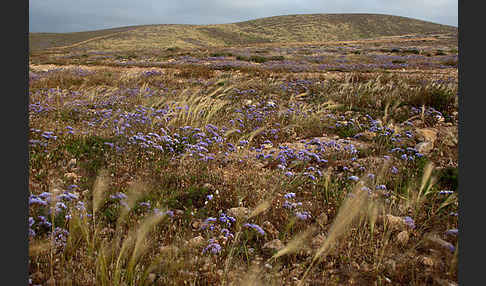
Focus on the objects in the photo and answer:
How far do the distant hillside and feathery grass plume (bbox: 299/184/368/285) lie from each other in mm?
68383

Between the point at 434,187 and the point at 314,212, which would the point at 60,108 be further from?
the point at 434,187

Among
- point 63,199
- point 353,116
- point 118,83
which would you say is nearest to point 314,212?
point 63,199

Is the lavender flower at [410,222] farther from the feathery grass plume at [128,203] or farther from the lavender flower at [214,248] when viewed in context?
the feathery grass plume at [128,203]

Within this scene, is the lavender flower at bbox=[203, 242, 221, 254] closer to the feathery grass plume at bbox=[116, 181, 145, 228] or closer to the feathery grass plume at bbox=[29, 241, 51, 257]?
the feathery grass plume at bbox=[116, 181, 145, 228]

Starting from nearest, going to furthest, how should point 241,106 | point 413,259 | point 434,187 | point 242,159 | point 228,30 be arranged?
point 413,259 → point 434,187 → point 242,159 → point 241,106 → point 228,30

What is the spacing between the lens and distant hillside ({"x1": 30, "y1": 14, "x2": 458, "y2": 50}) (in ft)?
243

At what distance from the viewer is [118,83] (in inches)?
417

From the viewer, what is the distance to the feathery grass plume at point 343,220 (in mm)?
2068

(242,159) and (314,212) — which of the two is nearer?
(314,212)

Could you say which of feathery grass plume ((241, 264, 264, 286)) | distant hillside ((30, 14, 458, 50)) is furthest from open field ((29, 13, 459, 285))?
distant hillside ((30, 14, 458, 50))

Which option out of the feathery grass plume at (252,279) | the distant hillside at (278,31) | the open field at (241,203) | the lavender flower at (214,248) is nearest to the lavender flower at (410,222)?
the open field at (241,203)

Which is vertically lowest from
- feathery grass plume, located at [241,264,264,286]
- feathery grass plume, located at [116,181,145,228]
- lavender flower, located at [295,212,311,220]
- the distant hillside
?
feathery grass plume, located at [241,264,264,286]

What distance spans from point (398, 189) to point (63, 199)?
3689 mm

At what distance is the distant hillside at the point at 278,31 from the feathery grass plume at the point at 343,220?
68383mm
